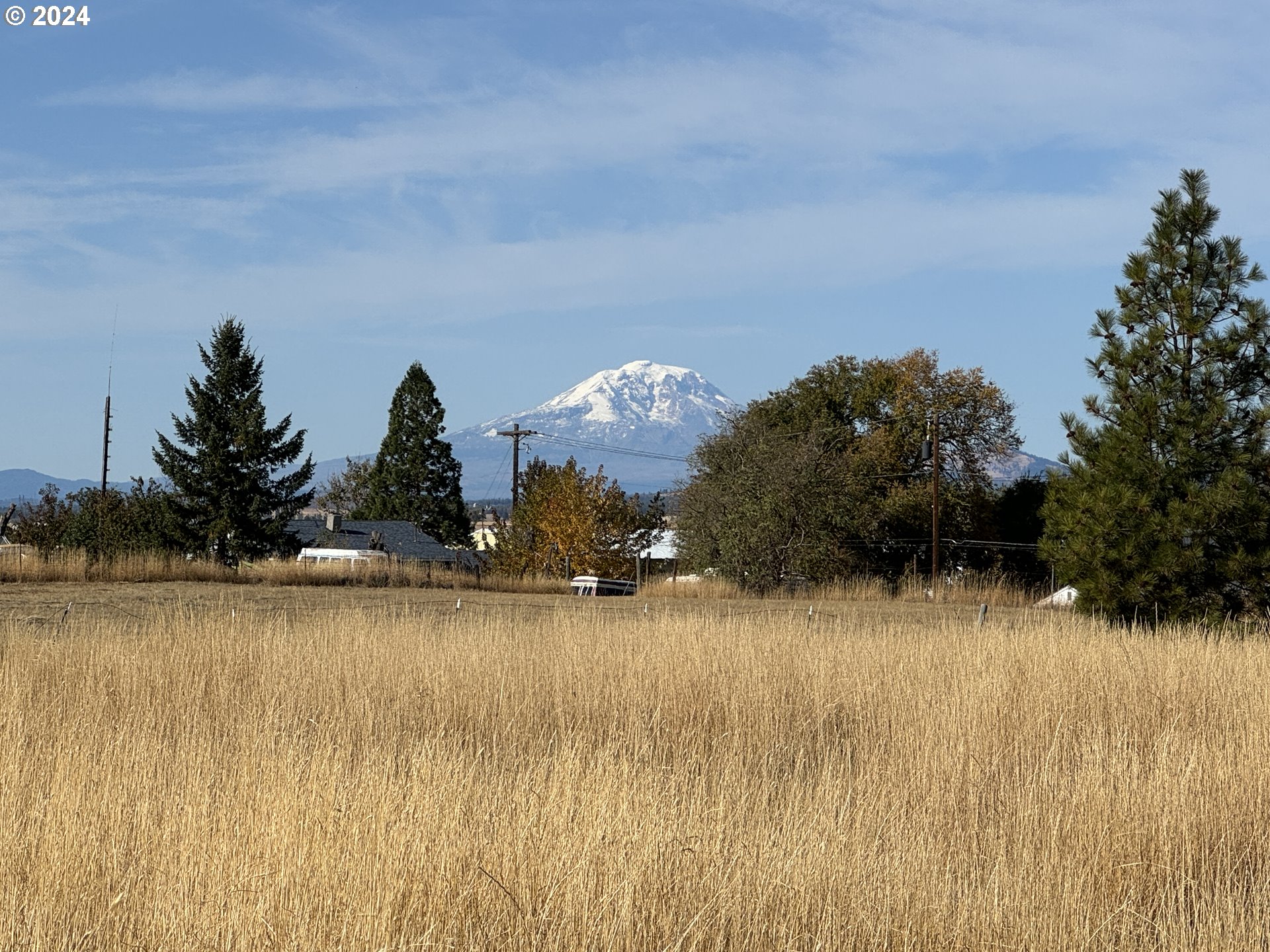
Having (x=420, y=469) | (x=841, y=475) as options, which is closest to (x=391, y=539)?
(x=420, y=469)

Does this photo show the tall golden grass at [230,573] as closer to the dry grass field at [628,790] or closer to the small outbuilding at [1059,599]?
the small outbuilding at [1059,599]

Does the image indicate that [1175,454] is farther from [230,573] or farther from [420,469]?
[420,469]

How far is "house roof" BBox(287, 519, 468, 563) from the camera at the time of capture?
63594 mm

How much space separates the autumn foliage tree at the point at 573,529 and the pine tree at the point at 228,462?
10.5m

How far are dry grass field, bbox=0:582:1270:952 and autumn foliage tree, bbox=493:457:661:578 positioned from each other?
39.7 m

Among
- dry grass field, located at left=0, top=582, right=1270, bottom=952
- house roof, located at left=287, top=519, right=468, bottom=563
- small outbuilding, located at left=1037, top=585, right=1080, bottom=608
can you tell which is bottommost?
dry grass field, located at left=0, top=582, right=1270, bottom=952

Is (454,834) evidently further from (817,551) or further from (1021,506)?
(1021,506)

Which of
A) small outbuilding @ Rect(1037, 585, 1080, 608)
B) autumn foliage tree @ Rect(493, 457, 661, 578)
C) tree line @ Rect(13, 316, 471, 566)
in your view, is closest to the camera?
small outbuilding @ Rect(1037, 585, 1080, 608)

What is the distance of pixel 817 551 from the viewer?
1412 inches

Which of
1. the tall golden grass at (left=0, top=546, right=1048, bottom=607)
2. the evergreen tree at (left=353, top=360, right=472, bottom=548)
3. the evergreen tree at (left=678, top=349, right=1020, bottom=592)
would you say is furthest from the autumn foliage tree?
the tall golden grass at (left=0, top=546, right=1048, bottom=607)

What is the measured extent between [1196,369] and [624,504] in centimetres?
4061

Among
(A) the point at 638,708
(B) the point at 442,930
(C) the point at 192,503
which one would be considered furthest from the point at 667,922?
(C) the point at 192,503

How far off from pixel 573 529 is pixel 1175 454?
39.3 m

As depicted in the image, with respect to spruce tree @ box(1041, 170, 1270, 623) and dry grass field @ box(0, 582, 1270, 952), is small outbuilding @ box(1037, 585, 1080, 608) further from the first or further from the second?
dry grass field @ box(0, 582, 1270, 952)
